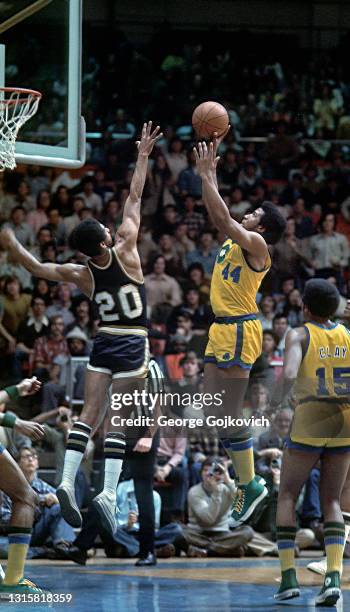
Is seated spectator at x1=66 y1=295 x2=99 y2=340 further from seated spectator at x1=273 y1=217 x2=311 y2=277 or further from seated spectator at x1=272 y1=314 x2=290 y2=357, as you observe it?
seated spectator at x1=273 y1=217 x2=311 y2=277

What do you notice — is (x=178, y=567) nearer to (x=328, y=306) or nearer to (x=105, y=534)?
(x=105, y=534)

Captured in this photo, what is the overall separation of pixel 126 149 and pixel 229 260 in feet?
29.0

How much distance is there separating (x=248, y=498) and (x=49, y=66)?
4.08 meters

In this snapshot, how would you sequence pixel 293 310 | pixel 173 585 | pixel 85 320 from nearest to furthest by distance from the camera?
pixel 173 585, pixel 85 320, pixel 293 310

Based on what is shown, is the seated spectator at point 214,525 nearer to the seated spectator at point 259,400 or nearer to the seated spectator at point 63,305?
the seated spectator at point 259,400

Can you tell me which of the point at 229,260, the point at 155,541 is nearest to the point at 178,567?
the point at 155,541

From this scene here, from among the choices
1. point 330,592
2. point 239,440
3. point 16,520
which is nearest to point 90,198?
point 239,440

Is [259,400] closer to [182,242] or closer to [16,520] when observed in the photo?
[16,520]

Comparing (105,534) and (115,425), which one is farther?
(105,534)

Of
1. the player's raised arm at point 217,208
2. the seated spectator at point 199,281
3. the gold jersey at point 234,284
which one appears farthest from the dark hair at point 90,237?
the seated spectator at point 199,281

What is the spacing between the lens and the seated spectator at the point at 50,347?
43.9 ft

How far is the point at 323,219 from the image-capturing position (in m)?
17.0

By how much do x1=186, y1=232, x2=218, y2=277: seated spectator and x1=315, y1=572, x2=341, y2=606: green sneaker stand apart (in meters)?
7.34

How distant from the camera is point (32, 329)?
13953 millimetres
